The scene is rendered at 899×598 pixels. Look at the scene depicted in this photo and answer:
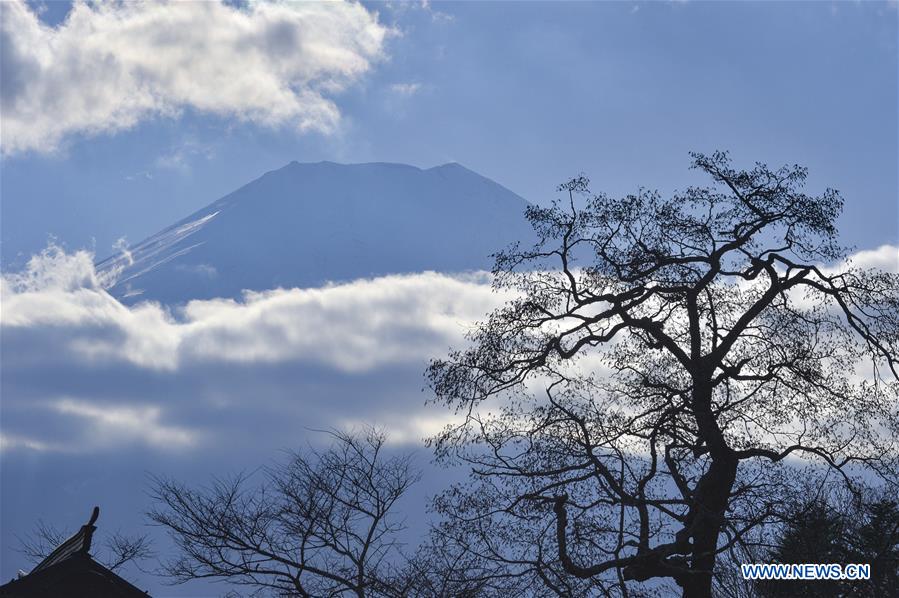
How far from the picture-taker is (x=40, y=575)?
52.2ft

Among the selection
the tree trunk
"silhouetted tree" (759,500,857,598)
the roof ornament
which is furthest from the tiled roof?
"silhouetted tree" (759,500,857,598)

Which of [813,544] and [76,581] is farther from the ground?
[813,544]

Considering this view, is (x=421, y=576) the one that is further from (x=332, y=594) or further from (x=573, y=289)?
(x=573, y=289)

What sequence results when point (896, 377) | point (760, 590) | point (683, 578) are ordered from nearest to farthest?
point (683, 578), point (896, 377), point (760, 590)

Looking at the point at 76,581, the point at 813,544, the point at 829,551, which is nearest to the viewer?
the point at 813,544

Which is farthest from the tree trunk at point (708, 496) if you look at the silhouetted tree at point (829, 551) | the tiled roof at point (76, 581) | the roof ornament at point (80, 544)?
the roof ornament at point (80, 544)

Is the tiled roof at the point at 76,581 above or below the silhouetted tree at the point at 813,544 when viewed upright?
below

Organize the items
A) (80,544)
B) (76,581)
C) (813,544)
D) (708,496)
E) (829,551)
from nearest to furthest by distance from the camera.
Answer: (708,496), (813,544), (829,551), (76,581), (80,544)

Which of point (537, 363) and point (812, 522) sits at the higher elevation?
point (537, 363)

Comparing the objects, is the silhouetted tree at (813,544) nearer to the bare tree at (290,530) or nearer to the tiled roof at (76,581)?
the bare tree at (290,530)

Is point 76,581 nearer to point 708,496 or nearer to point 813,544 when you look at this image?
point 708,496

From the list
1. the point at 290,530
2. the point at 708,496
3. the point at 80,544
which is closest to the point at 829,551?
the point at 708,496

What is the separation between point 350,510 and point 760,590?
683cm

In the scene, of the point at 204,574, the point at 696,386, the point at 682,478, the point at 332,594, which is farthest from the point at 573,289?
the point at 204,574
